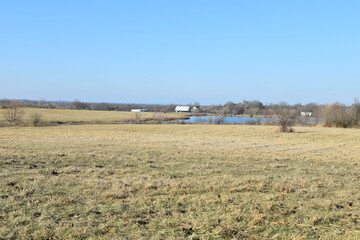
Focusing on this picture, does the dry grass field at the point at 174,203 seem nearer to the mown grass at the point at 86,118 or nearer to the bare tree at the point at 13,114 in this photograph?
the mown grass at the point at 86,118

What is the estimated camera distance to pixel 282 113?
51.4 meters

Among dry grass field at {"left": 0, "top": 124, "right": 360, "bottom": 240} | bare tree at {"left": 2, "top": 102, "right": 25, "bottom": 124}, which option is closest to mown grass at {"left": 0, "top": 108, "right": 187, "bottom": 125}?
bare tree at {"left": 2, "top": 102, "right": 25, "bottom": 124}

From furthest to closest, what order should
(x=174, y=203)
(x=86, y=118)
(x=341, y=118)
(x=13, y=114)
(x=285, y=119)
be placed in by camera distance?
(x=86, y=118) → (x=13, y=114) → (x=341, y=118) → (x=285, y=119) → (x=174, y=203)

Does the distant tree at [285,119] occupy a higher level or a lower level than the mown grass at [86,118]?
higher

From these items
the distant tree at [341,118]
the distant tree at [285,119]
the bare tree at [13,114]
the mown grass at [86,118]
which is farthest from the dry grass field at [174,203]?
the bare tree at [13,114]

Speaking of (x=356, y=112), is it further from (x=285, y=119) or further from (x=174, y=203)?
(x=174, y=203)

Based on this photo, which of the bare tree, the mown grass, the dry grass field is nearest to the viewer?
the dry grass field

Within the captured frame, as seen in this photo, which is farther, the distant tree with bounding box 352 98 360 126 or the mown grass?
the mown grass

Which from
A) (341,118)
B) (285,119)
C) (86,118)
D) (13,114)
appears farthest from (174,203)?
(86,118)

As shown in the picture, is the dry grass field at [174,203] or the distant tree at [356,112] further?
the distant tree at [356,112]

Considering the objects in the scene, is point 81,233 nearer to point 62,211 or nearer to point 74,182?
point 62,211

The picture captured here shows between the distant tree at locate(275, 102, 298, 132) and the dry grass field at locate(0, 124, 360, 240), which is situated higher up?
the distant tree at locate(275, 102, 298, 132)

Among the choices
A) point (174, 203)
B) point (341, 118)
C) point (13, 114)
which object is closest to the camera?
point (174, 203)

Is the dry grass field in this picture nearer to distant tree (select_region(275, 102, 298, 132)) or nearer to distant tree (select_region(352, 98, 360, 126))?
distant tree (select_region(275, 102, 298, 132))
